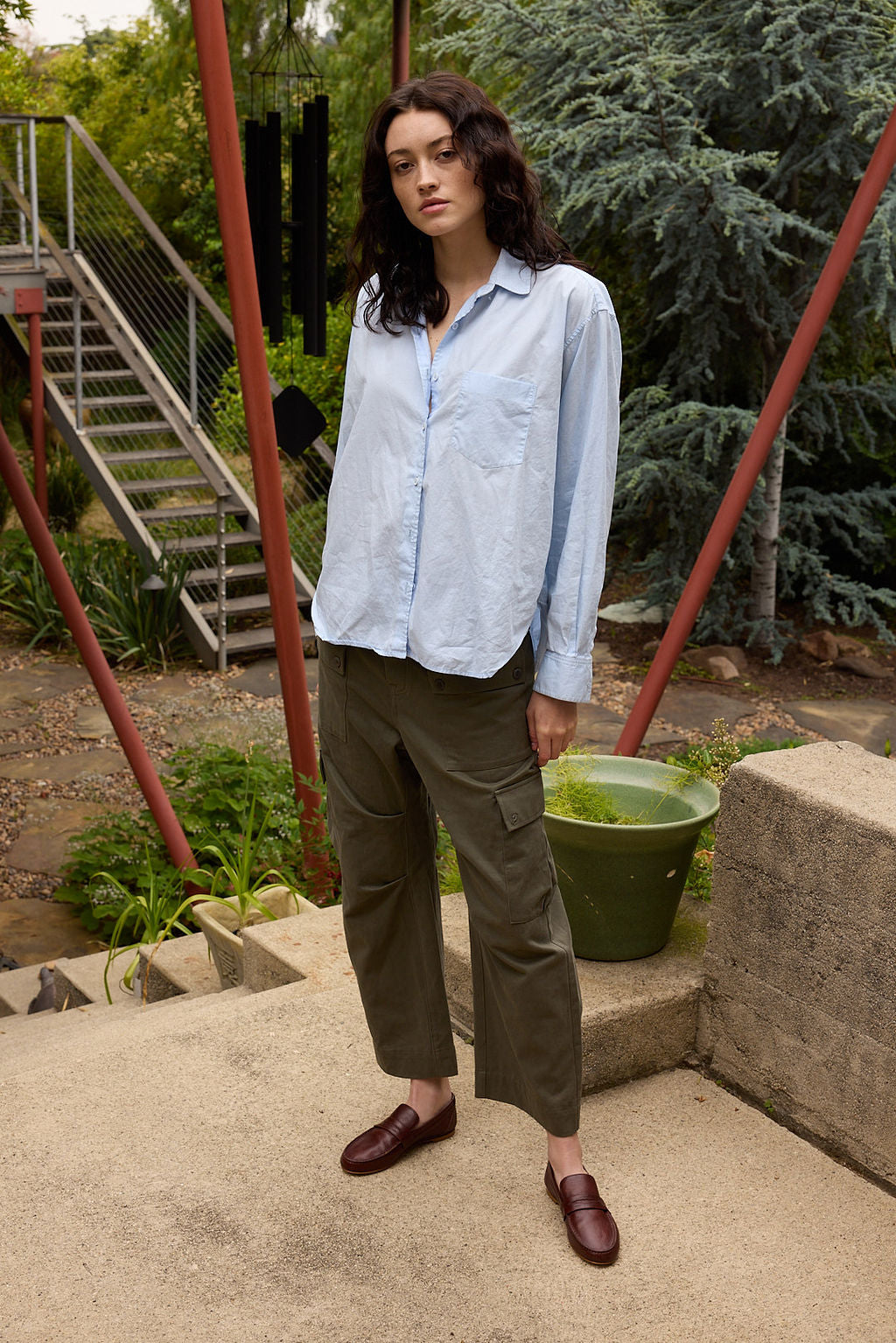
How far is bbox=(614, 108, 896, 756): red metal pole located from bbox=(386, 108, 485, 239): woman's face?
1453 millimetres

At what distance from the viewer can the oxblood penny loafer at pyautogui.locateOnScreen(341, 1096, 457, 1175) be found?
1.95m

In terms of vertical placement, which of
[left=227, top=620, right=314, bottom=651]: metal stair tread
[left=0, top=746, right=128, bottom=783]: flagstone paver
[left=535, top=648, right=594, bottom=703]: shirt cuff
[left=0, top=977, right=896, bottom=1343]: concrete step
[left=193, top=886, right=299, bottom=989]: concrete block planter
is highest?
[left=535, top=648, right=594, bottom=703]: shirt cuff

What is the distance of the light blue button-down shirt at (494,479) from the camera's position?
64.3 inches

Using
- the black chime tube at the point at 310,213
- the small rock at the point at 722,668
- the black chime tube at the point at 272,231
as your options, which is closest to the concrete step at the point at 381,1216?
the black chime tube at the point at 272,231

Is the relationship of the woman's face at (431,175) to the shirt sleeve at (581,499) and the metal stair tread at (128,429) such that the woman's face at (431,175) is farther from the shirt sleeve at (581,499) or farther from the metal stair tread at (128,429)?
the metal stair tread at (128,429)

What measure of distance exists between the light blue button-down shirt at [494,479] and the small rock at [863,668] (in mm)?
5113

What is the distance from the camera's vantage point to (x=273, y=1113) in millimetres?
2113

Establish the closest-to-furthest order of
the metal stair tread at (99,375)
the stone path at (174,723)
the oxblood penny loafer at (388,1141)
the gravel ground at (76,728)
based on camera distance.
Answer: the oxblood penny loafer at (388,1141)
the gravel ground at (76,728)
the stone path at (174,723)
the metal stair tread at (99,375)

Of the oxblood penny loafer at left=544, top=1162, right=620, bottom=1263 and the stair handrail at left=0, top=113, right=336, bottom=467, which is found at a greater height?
the stair handrail at left=0, top=113, right=336, bottom=467

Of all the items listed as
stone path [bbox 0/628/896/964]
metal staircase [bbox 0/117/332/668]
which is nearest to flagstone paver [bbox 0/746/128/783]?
stone path [bbox 0/628/896/964]

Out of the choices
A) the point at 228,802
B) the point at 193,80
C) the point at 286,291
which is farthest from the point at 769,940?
the point at 193,80

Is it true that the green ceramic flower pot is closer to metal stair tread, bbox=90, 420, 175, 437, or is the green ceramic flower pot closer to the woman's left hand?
the woman's left hand

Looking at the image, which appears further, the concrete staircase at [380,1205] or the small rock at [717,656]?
the small rock at [717,656]

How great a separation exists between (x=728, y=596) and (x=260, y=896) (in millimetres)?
4424
